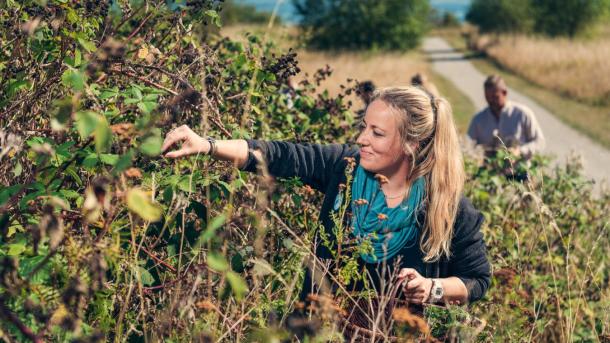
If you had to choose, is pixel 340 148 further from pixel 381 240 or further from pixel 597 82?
pixel 597 82

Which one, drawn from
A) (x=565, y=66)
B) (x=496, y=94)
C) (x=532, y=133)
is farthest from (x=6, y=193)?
(x=565, y=66)

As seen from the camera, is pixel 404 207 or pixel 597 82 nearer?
pixel 404 207

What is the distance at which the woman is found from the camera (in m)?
2.81

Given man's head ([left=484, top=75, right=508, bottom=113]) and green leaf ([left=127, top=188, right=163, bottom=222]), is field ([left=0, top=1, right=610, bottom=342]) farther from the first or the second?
man's head ([left=484, top=75, right=508, bottom=113])

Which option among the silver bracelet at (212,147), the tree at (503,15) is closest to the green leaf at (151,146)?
the silver bracelet at (212,147)

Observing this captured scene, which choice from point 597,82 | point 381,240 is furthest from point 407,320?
point 597,82

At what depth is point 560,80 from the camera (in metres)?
26.2

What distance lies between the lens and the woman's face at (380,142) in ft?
9.47

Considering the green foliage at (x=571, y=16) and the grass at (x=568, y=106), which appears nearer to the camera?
the grass at (x=568, y=106)

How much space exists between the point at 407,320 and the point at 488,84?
6992 mm

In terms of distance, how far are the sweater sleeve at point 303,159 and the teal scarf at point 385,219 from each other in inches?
7.6

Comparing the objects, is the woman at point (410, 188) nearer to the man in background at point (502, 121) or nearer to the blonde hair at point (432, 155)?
the blonde hair at point (432, 155)

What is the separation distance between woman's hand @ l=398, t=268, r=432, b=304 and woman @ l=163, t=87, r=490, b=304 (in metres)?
0.07

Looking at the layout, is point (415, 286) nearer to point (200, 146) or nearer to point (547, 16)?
point (200, 146)
